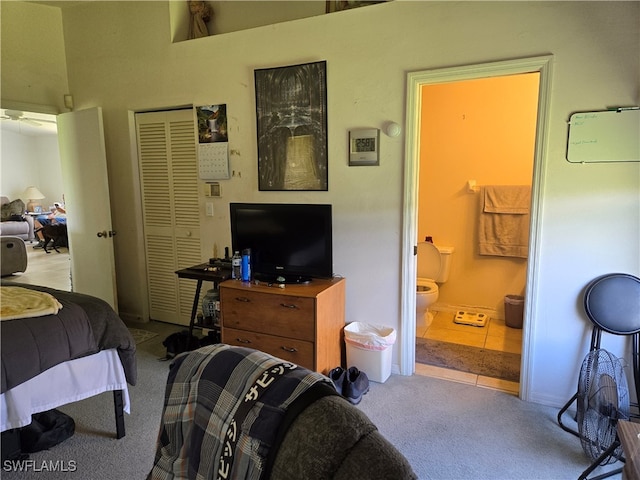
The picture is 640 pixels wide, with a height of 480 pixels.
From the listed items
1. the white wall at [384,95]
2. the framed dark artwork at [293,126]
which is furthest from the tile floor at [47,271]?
the framed dark artwork at [293,126]

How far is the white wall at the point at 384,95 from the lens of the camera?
2.21m

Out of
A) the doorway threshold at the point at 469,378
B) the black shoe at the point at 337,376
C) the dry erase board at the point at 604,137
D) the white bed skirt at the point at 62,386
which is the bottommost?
the doorway threshold at the point at 469,378

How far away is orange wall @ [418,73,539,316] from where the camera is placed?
3758 millimetres

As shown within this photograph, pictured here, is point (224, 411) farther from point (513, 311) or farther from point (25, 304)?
point (513, 311)

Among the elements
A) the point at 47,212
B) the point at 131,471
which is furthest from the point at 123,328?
the point at 47,212

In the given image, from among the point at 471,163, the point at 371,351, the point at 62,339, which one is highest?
the point at 471,163

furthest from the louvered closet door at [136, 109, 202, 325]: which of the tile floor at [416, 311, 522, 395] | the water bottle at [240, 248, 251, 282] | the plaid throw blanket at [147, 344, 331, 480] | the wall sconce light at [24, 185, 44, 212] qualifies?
the wall sconce light at [24, 185, 44, 212]

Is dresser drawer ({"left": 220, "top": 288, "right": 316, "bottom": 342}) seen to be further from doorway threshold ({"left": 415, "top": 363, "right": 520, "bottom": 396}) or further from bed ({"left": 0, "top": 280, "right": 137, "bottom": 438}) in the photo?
doorway threshold ({"left": 415, "top": 363, "right": 520, "bottom": 396})

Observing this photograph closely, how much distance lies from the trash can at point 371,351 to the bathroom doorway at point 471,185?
64cm

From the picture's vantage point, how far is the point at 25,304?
193 centimetres

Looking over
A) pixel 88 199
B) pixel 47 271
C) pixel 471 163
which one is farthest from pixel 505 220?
pixel 47 271

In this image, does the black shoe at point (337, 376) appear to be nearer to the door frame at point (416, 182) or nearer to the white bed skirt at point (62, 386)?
the door frame at point (416, 182)

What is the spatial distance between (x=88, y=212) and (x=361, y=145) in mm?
2737

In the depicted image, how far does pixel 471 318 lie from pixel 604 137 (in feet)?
7.33
